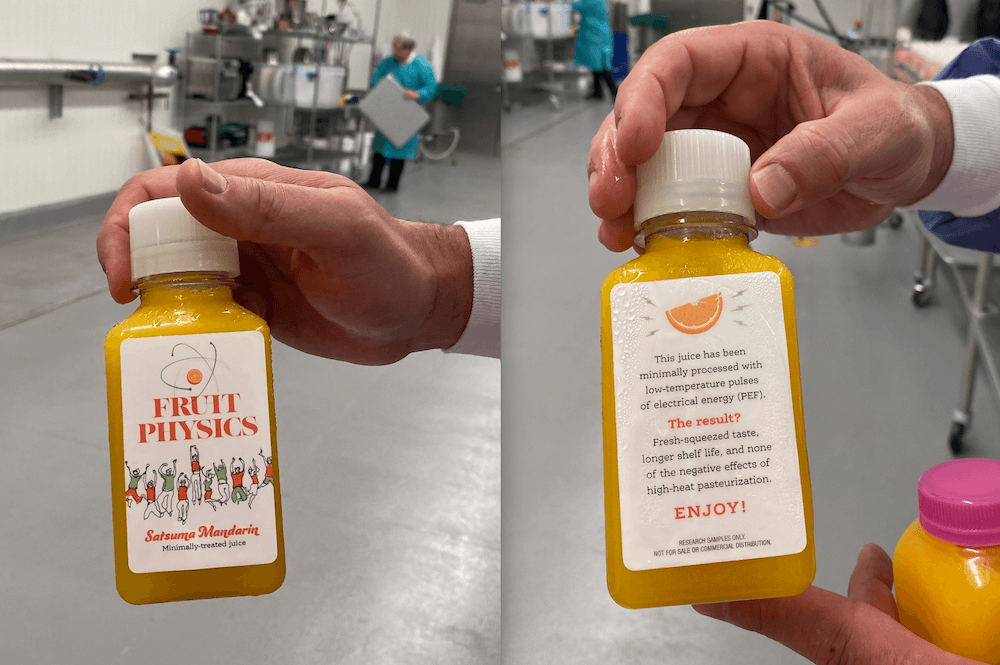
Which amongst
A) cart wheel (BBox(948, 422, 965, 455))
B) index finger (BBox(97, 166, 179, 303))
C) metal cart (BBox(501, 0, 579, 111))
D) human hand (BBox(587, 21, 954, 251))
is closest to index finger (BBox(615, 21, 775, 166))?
human hand (BBox(587, 21, 954, 251))

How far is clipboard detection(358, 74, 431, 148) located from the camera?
1.64 ft

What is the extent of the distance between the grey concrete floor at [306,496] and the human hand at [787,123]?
0.59 ft

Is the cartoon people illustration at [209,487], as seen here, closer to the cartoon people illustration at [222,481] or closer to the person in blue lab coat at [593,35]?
the cartoon people illustration at [222,481]

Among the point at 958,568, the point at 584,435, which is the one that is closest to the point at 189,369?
the point at 958,568

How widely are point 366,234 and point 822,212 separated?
0.34 meters

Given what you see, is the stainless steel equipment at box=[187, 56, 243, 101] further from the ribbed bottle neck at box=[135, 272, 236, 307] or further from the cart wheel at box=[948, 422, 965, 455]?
the cart wheel at box=[948, 422, 965, 455]

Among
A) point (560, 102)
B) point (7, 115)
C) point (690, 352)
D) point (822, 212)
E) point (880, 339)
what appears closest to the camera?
point (690, 352)

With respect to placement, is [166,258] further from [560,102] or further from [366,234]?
[560,102]

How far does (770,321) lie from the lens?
300mm

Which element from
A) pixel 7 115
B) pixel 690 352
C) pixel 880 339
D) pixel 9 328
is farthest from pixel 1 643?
pixel 880 339

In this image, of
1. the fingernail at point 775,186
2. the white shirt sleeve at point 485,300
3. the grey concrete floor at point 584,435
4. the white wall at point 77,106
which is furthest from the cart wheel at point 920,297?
the white wall at point 77,106

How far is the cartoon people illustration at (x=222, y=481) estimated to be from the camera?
1.04 ft

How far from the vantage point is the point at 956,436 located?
1.17 metres

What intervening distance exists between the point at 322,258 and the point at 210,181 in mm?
101
